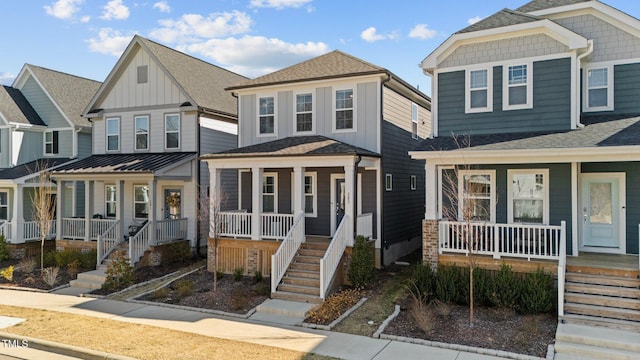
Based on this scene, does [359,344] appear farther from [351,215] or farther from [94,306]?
[94,306]

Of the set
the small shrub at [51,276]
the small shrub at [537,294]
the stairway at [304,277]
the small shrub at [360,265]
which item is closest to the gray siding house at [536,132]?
the small shrub at [537,294]

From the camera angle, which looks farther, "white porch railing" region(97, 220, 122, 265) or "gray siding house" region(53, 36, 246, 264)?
"gray siding house" region(53, 36, 246, 264)

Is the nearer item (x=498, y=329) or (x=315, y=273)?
(x=498, y=329)

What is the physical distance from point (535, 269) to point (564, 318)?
5.90ft

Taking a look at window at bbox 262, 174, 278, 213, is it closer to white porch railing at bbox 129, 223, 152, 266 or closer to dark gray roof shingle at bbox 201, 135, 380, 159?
dark gray roof shingle at bbox 201, 135, 380, 159

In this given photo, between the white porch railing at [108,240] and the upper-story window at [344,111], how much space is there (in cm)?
937

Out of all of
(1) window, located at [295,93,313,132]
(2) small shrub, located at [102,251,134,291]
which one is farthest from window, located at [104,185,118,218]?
(1) window, located at [295,93,313,132]

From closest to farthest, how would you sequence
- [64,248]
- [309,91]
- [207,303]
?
[207,303], [309,91], [64,248]

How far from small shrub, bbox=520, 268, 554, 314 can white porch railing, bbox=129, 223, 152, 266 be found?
12820mm

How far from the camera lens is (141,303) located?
12391 millimetres

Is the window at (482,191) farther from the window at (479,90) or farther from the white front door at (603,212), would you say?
the white front door at (603,212)

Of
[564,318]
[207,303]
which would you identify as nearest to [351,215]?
[207,303]

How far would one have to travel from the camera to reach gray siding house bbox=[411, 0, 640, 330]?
1191 centimetres

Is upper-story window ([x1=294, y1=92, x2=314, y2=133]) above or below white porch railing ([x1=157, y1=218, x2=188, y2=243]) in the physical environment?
above
